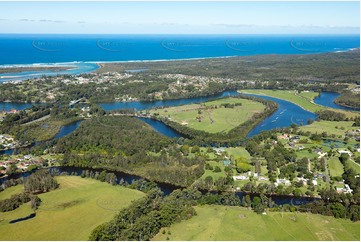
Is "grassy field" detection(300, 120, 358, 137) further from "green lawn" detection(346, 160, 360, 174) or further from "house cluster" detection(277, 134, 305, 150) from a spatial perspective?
"green lawn" detection(346, 160, 360, 174)

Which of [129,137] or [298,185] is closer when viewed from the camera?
[298,185]

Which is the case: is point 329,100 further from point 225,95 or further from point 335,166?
point 335,166

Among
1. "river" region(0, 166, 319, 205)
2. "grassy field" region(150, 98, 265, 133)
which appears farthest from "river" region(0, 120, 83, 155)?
"grassy field" region(150, 98, 265, 133)

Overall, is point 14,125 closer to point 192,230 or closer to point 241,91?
point 192,230

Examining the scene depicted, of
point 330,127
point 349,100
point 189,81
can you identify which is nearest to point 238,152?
point 330,127

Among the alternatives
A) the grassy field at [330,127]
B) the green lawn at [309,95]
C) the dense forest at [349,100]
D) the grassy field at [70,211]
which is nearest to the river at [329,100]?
the green lawn at [309,95]

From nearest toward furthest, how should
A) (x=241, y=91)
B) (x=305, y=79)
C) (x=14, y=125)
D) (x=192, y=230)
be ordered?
(x=192, y=230)
(x=14, y=125)
(x=241, y=91)
(x=305, y=79)

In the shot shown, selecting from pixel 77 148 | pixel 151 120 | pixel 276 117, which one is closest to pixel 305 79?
pixel 276 117
